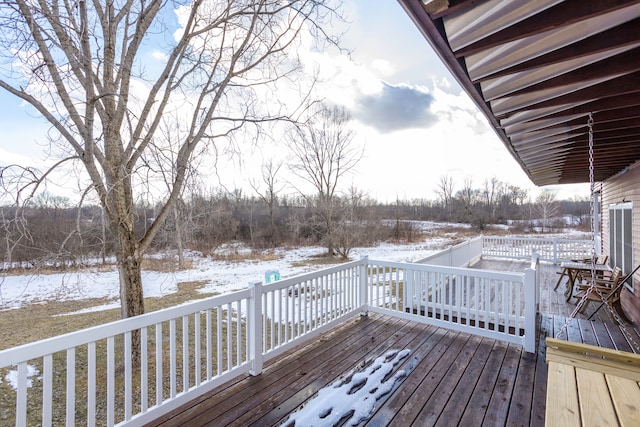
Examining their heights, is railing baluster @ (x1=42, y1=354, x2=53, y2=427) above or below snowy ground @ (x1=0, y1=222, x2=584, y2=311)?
above

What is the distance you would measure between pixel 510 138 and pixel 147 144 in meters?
4.16

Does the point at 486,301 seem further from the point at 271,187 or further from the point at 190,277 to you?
the point at 271,187

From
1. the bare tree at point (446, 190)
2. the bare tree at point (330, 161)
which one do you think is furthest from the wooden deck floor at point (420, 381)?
the bare tree at point (446, 190)

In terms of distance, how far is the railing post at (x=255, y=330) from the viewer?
9.96 feet

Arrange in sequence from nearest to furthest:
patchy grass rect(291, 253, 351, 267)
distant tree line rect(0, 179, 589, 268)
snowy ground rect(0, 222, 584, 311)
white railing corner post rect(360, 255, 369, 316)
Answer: distant tree line rect(0, 179, 589, 268), white railing corner post rect(360, 255, 369, 316), snowy ground rect(0, 222, 584, 311), patchy grass rect(291, 253, 351, 267)

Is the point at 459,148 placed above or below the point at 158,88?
above

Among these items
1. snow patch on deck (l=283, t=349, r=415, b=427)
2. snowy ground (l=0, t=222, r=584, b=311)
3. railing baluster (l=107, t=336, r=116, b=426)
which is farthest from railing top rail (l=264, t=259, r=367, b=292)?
snowy ground (l=0, t=222, r=584, b=311)

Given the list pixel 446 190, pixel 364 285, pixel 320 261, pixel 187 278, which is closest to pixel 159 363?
pixel 364 285

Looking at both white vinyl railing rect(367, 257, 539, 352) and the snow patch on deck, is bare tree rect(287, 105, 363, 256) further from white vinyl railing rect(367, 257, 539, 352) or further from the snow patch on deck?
the snow patch on deck

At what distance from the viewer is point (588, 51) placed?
1.50 m

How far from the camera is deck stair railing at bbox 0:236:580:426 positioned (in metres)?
1.88

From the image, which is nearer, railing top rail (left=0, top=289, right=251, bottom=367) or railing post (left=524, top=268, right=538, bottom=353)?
railing top rail (left=0, top=289, right=251, bottom=367)

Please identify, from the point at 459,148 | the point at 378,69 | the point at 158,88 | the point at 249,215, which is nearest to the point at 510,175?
the point at 459,148

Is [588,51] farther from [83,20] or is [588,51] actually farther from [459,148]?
[459,148]
